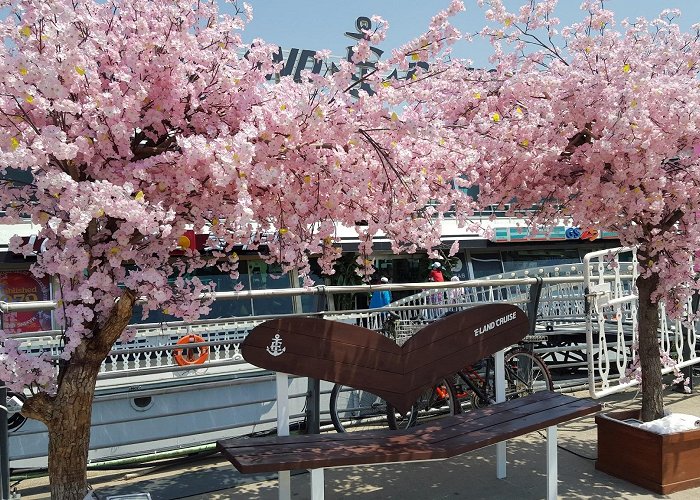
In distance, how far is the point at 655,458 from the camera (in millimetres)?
4785

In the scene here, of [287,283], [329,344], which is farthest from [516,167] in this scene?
[287,283]

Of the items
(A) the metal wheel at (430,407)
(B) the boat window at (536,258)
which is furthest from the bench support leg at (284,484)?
(B) the boat window at (536,258)

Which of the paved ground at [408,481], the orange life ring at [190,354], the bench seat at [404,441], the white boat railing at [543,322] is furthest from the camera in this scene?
the orange life ring at [190,354]

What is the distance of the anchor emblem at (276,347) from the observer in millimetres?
4312

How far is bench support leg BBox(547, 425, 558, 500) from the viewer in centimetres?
466

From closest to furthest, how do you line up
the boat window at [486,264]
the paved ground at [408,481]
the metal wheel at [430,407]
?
the paved ground at [408,481]
the metal wheel at [430,407]
the boat window at [486,264]

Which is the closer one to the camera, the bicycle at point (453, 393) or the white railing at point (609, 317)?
the bicycle at point (453, 393)

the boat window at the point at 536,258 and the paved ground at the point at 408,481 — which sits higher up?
the boat window at the point at 536,258

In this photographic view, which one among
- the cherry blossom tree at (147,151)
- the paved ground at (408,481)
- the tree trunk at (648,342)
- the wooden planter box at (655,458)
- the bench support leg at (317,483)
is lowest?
the paved ground at (408,481)

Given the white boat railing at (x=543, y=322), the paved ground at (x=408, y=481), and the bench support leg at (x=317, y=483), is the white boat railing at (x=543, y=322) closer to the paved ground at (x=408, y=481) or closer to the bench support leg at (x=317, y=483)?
the paved ground at (x=408, y=481)

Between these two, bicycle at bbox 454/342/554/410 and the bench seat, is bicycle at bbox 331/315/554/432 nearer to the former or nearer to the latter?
bicycle at bbox 454/342/554/410

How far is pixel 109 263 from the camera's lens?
3.24 meters

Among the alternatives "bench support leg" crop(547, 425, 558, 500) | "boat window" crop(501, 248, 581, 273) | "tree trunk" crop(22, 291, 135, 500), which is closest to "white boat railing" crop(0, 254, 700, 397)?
"tree trunk" crop(22, 291, 135, 500)

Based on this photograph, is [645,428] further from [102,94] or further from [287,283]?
[287,283]
